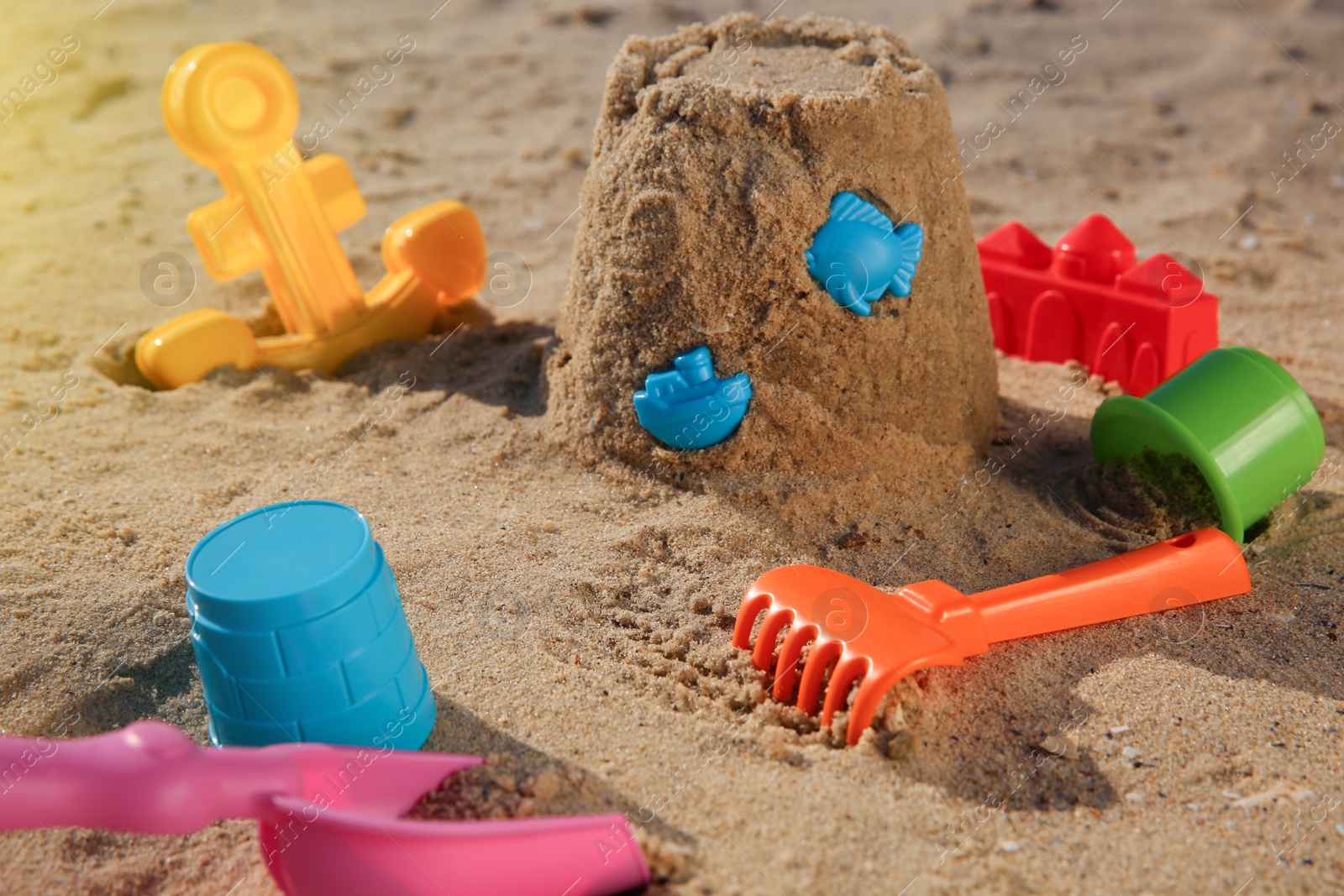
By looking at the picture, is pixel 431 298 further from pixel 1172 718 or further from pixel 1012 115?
pixel 1012 115

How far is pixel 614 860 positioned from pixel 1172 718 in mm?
902

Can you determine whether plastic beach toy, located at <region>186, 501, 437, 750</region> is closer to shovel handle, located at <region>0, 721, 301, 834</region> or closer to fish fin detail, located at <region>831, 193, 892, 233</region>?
shovel handle, located at <region>0, 721, 301, 834</region>

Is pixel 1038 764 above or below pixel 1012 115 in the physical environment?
below

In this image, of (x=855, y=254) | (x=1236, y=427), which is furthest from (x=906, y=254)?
(x=1236, y=427)

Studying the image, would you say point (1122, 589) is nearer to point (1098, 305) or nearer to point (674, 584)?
point (674, 584)

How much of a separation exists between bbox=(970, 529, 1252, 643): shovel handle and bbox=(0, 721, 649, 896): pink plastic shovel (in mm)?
762

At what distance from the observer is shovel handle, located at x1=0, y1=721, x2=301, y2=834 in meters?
1.15

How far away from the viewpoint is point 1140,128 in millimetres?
4094

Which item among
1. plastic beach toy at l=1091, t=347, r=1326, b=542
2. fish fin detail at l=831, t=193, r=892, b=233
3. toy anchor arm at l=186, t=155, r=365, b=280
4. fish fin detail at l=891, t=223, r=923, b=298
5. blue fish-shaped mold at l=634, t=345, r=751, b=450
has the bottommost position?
plastic beach toy at l=1091, t=347, r=1326, b=542

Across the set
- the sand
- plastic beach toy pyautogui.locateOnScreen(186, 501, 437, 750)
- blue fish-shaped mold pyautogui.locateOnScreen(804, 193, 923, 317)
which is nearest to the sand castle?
blue fish-shaped mold pyautogui.locateOnScreen(804, 193, 923, 317)

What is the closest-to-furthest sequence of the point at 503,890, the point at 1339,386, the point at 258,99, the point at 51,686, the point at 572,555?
1. the point at 503,890
2. the point at 51,686
3. the point at 572,555
4. the point at 258,99
5. the point at 1339,386

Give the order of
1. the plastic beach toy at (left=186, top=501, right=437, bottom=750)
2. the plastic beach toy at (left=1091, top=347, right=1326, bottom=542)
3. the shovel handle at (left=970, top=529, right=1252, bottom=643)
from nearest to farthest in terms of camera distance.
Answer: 1. the plastic beach toy at (left=186, top=501, right=437, bottom=750)
2. the shovel handle at (left=970, top=529, right=1252, bottom=643)
3. the plastic beach toy at (left=1091, top=347, right=1326, bottom=542)

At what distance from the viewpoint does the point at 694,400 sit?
196 cm

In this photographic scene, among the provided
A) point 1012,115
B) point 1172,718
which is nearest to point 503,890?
point 1172,718
